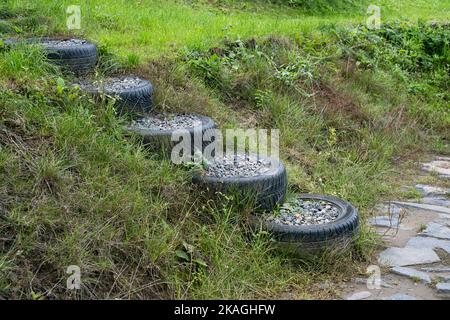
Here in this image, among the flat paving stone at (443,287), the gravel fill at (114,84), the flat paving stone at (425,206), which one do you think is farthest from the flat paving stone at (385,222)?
the gravel fill at (114,84)

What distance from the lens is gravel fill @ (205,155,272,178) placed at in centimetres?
565

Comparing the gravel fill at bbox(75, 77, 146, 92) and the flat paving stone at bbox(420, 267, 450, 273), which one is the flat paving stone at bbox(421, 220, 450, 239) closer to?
the flat paving stone at bbox(420, 267, 450, 273)

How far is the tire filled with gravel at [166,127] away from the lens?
5.77 m

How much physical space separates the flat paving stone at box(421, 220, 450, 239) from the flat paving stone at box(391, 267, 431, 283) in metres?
0.77

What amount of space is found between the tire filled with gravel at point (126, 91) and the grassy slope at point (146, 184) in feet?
0.80

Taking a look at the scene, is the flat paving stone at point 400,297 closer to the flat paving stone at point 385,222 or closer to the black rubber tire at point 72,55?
the flat paving stone at point 385,222

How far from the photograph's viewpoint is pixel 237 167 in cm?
583

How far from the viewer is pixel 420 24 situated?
37.8ft

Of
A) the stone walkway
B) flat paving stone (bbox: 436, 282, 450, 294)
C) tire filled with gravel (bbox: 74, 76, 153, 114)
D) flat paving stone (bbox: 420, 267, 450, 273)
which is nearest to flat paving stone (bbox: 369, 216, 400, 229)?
the stone walkway

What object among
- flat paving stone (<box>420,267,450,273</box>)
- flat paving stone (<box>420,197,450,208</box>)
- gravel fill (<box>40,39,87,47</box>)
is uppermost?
gravel fill (<box>40,39,87,47</box>)

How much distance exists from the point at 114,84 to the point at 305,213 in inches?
92.3
